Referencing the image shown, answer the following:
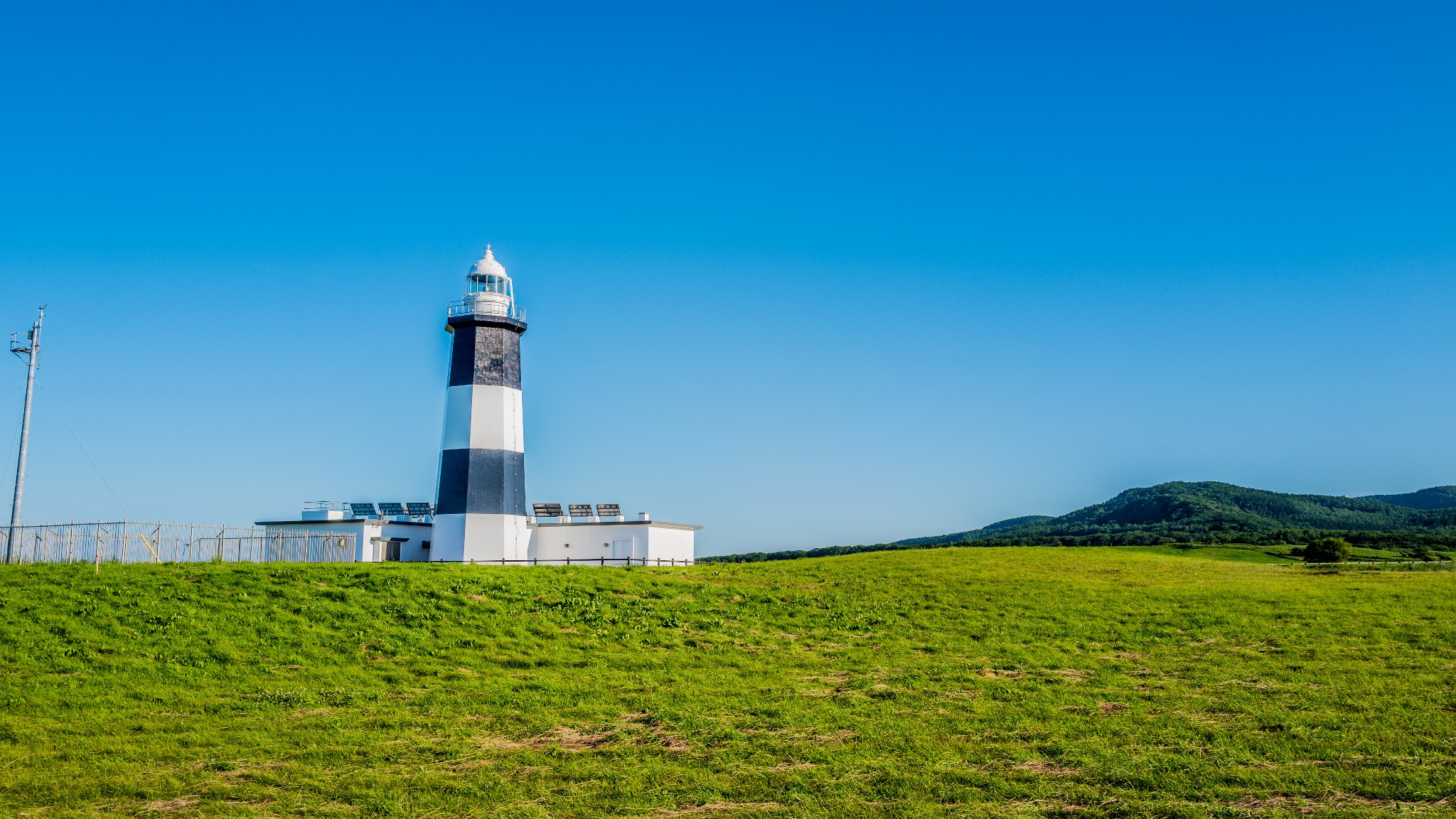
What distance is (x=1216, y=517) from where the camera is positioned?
134625 mm

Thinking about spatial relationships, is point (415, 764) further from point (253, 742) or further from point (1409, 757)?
point (1409, 757)

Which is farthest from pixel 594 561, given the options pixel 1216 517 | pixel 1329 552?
pixel 1216 517

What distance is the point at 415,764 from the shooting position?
14703 mm

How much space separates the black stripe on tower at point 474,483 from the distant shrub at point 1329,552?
43.0 m

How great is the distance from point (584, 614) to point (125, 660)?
11772 mm

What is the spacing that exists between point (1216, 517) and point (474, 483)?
11801 cm

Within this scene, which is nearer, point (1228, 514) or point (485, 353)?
point (485, 353)

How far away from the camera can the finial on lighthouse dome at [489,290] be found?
173 feet

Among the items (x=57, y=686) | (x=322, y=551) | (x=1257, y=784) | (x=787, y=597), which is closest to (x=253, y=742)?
(x=57, y=686)

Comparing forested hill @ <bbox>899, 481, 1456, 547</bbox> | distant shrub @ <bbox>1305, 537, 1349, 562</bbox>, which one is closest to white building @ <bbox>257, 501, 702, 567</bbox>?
distant shrub @ <bbox>1305, 537, 1349, 562</bbox>

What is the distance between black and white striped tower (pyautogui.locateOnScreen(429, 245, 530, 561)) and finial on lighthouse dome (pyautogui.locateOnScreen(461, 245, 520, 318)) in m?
0.04

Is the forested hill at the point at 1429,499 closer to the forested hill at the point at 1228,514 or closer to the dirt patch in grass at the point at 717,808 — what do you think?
the forested hill at the point at 1228,514

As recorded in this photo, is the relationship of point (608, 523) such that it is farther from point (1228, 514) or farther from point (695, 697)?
point (1228, 514)

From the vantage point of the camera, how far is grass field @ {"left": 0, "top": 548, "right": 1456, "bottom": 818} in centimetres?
1323
